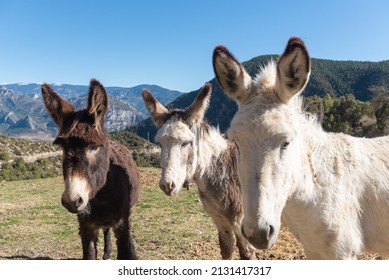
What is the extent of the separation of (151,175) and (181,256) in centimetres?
1237


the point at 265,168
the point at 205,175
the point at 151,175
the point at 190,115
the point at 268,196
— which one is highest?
the point at 190,115

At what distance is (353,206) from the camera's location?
2.61 meters

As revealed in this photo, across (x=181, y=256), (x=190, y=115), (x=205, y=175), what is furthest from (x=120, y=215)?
(x=181, y=256)

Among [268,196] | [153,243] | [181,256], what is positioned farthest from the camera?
[153,243]

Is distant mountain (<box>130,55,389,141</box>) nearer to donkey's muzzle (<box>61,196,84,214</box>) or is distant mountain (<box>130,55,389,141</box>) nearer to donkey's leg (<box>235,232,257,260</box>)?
donkey's leg (<box>235,232,257,260</box>)

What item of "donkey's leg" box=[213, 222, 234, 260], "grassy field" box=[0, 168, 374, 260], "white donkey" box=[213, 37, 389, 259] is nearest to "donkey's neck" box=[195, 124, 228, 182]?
"donkey's leg" box=[213, 222, 234, 260]

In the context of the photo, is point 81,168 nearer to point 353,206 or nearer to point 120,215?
point 120,215

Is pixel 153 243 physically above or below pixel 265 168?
below

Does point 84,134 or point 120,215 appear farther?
point 120,215

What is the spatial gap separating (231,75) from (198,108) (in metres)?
2.12

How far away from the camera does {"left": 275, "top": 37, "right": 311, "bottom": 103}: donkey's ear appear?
227 cm

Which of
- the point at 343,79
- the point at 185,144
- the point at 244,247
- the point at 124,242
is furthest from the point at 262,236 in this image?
the point at 343,79

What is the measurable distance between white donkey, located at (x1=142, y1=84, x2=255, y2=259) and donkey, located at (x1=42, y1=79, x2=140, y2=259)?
866 mm

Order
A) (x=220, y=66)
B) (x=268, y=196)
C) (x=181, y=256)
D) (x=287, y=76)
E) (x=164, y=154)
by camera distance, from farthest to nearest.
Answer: (x=181, y=256), (x=164, y=154), (x=220, y=66), (x=287, y=76), (x=268, y=196)
